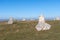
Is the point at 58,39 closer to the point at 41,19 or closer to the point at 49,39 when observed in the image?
the point at 49,39

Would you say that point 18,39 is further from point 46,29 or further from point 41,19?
point 41,19

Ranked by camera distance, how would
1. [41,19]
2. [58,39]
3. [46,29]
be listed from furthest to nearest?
[41,19], [46,29], [58,39]

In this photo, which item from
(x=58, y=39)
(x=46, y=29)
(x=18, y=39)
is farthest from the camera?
(x=46, y=29)

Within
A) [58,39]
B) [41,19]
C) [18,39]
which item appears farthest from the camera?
[41,19]

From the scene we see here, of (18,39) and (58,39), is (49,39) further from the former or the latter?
(18,39)

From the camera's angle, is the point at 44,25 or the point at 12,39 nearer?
the point at 12,39

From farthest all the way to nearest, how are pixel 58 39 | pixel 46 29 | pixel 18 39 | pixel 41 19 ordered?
pixel 41 19
pixel 46 29
pixel 18 39
pixel 58 39

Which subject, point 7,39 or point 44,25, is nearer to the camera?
point 7,39

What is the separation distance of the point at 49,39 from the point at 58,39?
52.6 inches

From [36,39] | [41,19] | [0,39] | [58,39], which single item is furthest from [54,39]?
[41,19]

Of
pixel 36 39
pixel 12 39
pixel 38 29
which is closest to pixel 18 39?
pixel 12 39

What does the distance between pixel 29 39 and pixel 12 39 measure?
278 centimetres

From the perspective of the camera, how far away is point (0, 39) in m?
30.7

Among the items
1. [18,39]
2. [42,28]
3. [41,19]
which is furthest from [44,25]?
[18,39]
